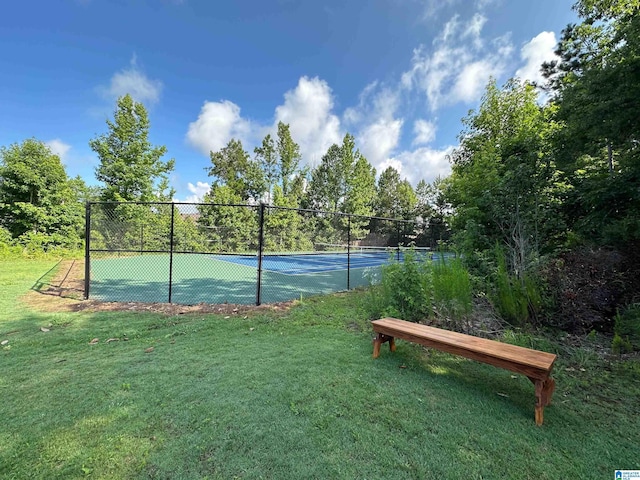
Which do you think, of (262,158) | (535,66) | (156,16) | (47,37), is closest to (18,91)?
(47,37)

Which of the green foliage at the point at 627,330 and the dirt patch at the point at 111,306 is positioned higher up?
the green foliage at the point at 627,330

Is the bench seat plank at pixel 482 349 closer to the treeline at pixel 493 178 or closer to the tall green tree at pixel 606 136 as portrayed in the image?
the treeline at pixel 493 178

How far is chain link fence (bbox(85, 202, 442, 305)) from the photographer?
5.92 meters

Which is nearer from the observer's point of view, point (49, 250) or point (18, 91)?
point (18, 91)

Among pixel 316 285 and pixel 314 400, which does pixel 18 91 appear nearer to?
pixel 316 285

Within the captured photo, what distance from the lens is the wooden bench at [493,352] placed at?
193 cm

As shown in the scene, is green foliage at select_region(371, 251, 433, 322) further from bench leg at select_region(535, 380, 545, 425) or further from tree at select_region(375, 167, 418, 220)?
tree at select_region(375, 167, 418, 220)

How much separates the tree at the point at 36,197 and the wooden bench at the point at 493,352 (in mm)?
16902

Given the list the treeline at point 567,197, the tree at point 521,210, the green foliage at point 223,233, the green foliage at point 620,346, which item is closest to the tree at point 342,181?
the green foliage at point 223,233

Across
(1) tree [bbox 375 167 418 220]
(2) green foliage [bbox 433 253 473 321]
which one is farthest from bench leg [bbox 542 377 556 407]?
(1) tree [bbox 375 167 418 220]

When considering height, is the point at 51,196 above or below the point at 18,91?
→ below

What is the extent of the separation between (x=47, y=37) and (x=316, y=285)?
37.7 feet

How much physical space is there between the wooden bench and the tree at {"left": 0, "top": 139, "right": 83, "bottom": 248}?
16.9 metres

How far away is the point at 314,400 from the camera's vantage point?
2172 millimetres
